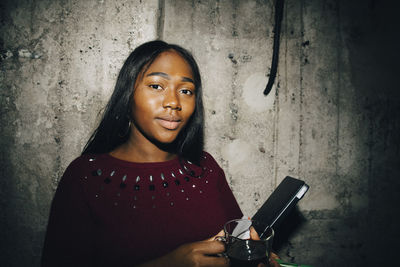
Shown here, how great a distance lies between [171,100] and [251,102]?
87 centimetres

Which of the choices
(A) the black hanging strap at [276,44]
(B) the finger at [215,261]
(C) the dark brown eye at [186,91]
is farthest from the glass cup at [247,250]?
(A) the black hanging strap at [276,44]

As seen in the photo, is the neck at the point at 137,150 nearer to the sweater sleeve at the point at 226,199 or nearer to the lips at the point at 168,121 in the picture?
the lips at the point at 168,121

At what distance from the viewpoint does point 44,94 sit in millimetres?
1510

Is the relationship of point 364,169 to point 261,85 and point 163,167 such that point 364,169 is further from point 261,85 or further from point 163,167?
point 163,167

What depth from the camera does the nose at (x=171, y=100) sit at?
40.7 inches

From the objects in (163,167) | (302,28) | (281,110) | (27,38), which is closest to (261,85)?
(281,110)

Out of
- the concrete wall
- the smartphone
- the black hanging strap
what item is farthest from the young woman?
the black hanging strap

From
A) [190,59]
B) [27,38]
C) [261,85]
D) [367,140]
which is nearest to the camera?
[190,59]

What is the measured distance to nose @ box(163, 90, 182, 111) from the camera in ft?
3.39

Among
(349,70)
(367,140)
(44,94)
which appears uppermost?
(349,70)

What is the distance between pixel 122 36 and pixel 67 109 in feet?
2.27

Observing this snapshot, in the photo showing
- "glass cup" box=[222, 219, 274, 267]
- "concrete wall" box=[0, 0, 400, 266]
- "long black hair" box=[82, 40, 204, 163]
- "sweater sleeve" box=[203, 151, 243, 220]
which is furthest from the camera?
"concrete wall" box=[0, 0, 400, 266]

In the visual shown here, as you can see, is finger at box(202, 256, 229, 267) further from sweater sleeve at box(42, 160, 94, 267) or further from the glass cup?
sweater sleeve at box(42, 160, 94, 267)

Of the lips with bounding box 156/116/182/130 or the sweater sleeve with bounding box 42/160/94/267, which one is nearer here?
the sweater sleeve with bounding box 42/160/94/267
